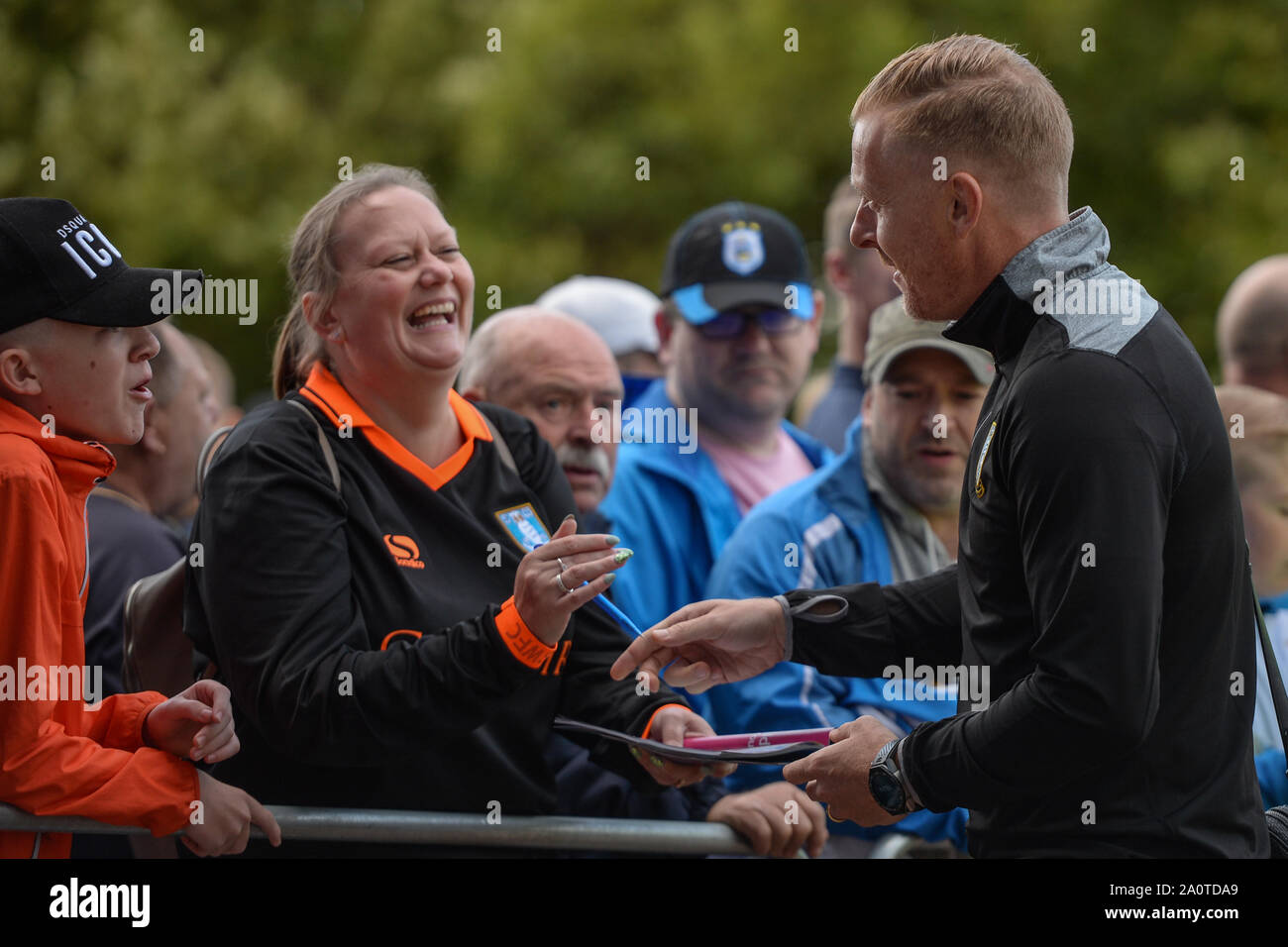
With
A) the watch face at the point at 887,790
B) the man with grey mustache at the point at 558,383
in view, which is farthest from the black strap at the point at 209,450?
the watch face at the point at 887,790

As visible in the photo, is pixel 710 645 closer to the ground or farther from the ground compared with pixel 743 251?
closer to the ground

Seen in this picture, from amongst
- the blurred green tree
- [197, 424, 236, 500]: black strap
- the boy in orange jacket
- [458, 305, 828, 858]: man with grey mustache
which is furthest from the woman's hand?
the blurred green tree

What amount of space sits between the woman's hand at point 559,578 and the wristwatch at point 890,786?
658 mm

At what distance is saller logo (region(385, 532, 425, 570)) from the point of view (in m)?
3.28

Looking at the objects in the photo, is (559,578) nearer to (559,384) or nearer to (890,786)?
(890,786)

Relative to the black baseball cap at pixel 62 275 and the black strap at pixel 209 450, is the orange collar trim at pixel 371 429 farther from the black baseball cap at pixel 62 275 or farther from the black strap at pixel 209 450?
the black baseball cap at pixel 62 275

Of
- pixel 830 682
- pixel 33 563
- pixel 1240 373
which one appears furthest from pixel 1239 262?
pixel 33 563

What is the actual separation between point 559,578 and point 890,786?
0.78 meters

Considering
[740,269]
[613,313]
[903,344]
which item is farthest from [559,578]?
[613,313]

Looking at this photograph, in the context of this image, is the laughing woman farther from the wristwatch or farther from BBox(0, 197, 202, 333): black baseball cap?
the wristwatch

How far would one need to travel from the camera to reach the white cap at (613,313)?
620cm

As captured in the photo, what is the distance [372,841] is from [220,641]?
52 centimetres

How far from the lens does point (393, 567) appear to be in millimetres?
3275
